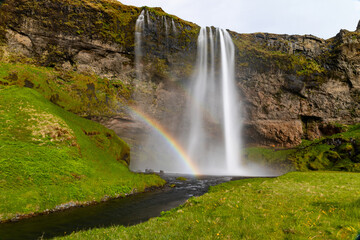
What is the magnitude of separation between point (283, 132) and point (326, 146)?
1417cm

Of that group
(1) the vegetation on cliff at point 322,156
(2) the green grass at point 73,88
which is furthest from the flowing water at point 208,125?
(2) the green grass at point 73,88

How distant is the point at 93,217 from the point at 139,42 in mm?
51025

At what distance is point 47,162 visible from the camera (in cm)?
2172

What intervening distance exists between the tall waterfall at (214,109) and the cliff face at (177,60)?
352cm

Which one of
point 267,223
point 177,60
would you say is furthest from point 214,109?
point 267,223

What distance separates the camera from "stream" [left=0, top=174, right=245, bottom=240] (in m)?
13.3

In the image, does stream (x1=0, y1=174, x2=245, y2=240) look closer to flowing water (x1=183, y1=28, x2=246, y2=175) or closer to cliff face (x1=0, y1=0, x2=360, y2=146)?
cliff face (x1=0, y1=0, x2=360, y2=146)

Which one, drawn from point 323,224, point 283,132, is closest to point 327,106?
point 283,132

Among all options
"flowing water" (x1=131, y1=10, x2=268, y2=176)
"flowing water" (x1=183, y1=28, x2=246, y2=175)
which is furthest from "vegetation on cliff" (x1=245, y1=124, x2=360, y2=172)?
"flowing water" (x1=183, y1=28, x2=246, y2=175)

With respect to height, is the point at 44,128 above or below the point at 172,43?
below

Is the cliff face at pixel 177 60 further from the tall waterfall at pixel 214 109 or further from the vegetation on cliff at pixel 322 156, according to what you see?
the vegetation on cliff at pixel 322 156

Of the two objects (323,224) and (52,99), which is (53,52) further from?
(323,224)

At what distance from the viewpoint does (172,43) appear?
59.5 m

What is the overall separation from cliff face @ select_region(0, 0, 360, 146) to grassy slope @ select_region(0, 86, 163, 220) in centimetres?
2520
